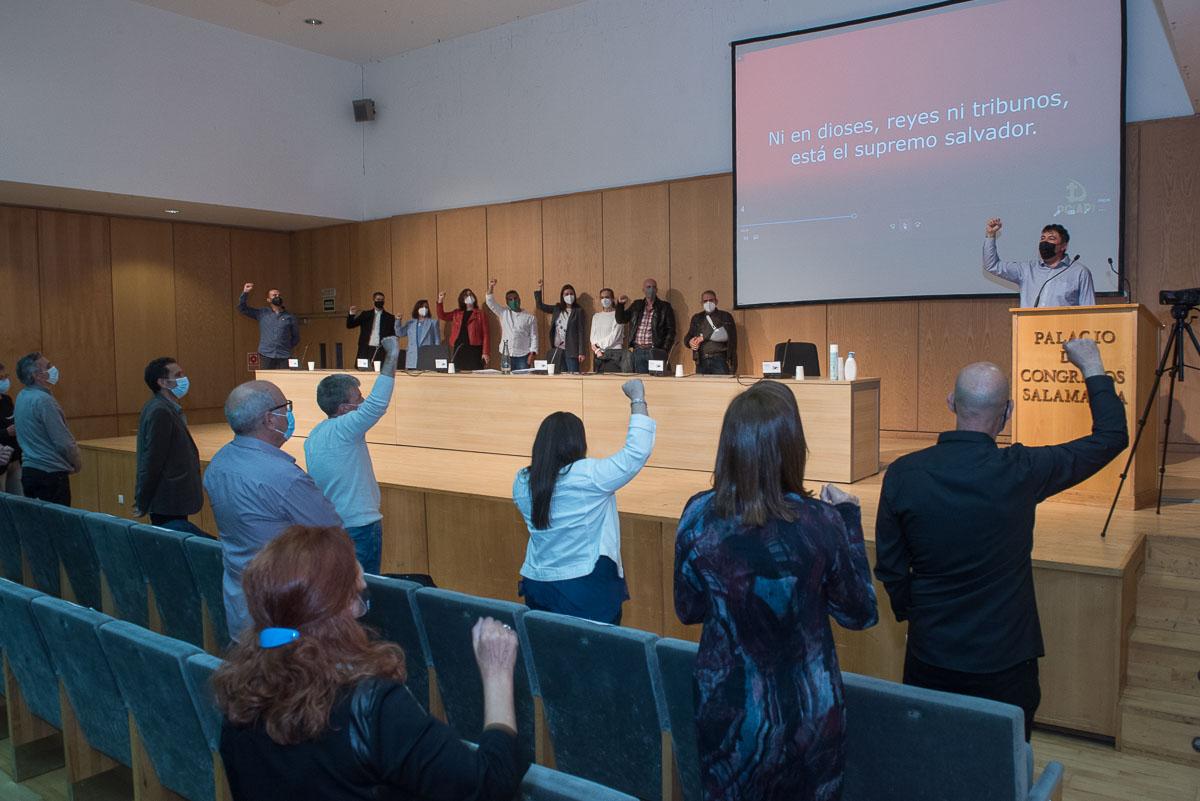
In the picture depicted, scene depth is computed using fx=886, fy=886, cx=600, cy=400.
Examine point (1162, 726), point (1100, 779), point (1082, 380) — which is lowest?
point (1100, 779)

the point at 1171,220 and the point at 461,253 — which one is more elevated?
the point at 461,253

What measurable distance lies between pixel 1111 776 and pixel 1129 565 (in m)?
0.79

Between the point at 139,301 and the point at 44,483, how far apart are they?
20.5 feet

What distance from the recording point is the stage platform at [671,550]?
327 cm

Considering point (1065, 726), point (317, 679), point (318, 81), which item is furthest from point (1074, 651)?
point (318, 81)

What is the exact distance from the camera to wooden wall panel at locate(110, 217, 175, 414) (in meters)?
10.5

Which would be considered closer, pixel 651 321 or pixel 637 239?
pixel 651 321

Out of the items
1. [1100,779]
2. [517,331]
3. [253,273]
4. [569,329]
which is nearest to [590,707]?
[1100,779]

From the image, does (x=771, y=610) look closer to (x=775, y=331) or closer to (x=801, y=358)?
(x=801, y=358)

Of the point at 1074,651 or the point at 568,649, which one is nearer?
the point at 568,649

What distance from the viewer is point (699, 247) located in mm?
8859

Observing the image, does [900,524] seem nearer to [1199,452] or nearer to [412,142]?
[1199,452]

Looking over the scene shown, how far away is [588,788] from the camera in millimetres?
1480

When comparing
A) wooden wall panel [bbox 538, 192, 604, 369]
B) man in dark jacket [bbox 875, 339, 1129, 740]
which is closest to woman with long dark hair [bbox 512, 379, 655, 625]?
man in dark jacket [bbox 875, 339, 1129, 740]
